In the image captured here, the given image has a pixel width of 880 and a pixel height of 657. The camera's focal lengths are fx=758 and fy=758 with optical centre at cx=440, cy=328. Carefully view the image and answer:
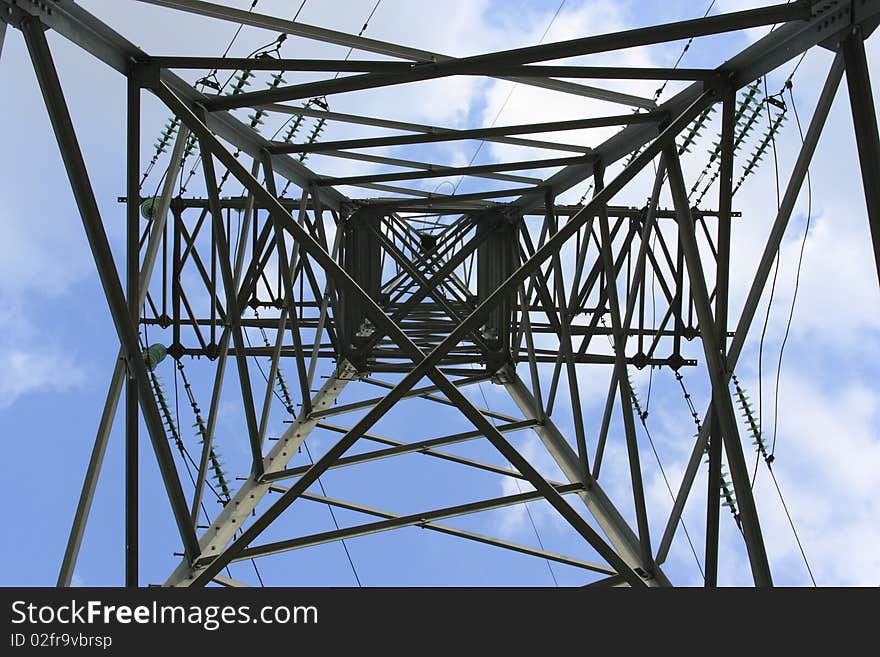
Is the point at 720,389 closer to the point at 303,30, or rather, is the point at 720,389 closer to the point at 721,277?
the point at 721,277

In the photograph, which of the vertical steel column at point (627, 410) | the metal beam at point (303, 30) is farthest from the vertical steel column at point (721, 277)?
the metal beam at point (303, 30)

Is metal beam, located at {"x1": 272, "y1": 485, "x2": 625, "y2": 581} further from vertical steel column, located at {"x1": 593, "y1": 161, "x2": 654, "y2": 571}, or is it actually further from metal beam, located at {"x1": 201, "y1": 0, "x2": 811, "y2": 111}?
metal beam, located at {"x1": 201, "y1": 0, "x2": 811, "y2": 111}

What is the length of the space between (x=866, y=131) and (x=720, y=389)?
7.62ft

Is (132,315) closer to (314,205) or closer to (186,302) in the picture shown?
(314,205)

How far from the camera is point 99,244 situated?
5859 millimetres

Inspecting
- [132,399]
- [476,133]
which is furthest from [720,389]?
[132,399]

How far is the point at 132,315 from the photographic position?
6.48 meters

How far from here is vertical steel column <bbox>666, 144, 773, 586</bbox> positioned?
5953 mm

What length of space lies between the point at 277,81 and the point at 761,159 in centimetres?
880

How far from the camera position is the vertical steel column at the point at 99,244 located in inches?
205

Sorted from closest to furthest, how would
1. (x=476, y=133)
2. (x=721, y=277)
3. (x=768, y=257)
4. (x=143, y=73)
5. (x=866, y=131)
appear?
(x=866, y=131)
(x=768, y=257)
(x=143, y=73)
(x=721, y=277)
(x=476, y=133)

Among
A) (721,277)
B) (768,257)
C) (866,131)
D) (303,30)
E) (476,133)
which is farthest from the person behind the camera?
(476,133)

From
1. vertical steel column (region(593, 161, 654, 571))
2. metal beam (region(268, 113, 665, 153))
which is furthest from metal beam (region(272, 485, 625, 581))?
metal beam (region(268, 113, 665, 153))

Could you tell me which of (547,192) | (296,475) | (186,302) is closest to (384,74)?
(296,475)
